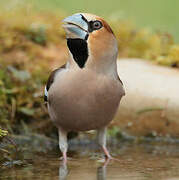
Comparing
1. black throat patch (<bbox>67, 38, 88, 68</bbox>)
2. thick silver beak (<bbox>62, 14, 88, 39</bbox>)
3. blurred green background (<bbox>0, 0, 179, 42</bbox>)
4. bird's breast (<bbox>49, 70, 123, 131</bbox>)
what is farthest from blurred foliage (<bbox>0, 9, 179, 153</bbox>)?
thick silver beak (<bbox>62, 14, 88, 39</bbox>)

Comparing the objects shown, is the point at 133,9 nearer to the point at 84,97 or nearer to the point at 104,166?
the point at 84,97

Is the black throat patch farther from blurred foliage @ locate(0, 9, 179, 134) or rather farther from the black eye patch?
blurred foliage @ locate(0, 9, 179, 134)

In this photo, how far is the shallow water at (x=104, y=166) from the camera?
416 cm

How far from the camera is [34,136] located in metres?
6.36

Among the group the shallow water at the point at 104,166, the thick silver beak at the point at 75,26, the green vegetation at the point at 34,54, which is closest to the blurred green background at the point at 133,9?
the green vegetation at the point at 34,54

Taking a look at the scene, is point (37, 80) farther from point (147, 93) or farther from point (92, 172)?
point (92, 172)

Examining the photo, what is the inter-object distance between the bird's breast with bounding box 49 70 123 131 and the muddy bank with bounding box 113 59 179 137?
1.57 meters

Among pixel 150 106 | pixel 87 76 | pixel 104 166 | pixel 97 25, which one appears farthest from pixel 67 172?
pixel 150 106

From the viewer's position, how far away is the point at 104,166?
4.79m

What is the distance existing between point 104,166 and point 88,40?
118cm

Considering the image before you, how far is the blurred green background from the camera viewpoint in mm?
9736

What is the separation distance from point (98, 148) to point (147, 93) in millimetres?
1052

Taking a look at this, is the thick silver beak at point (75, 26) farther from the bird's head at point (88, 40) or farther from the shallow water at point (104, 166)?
the shallow water at point (104, 166)

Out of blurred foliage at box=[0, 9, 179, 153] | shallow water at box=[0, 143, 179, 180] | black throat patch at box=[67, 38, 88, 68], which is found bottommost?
shallow water at box=[0, 143, 179, 180]
